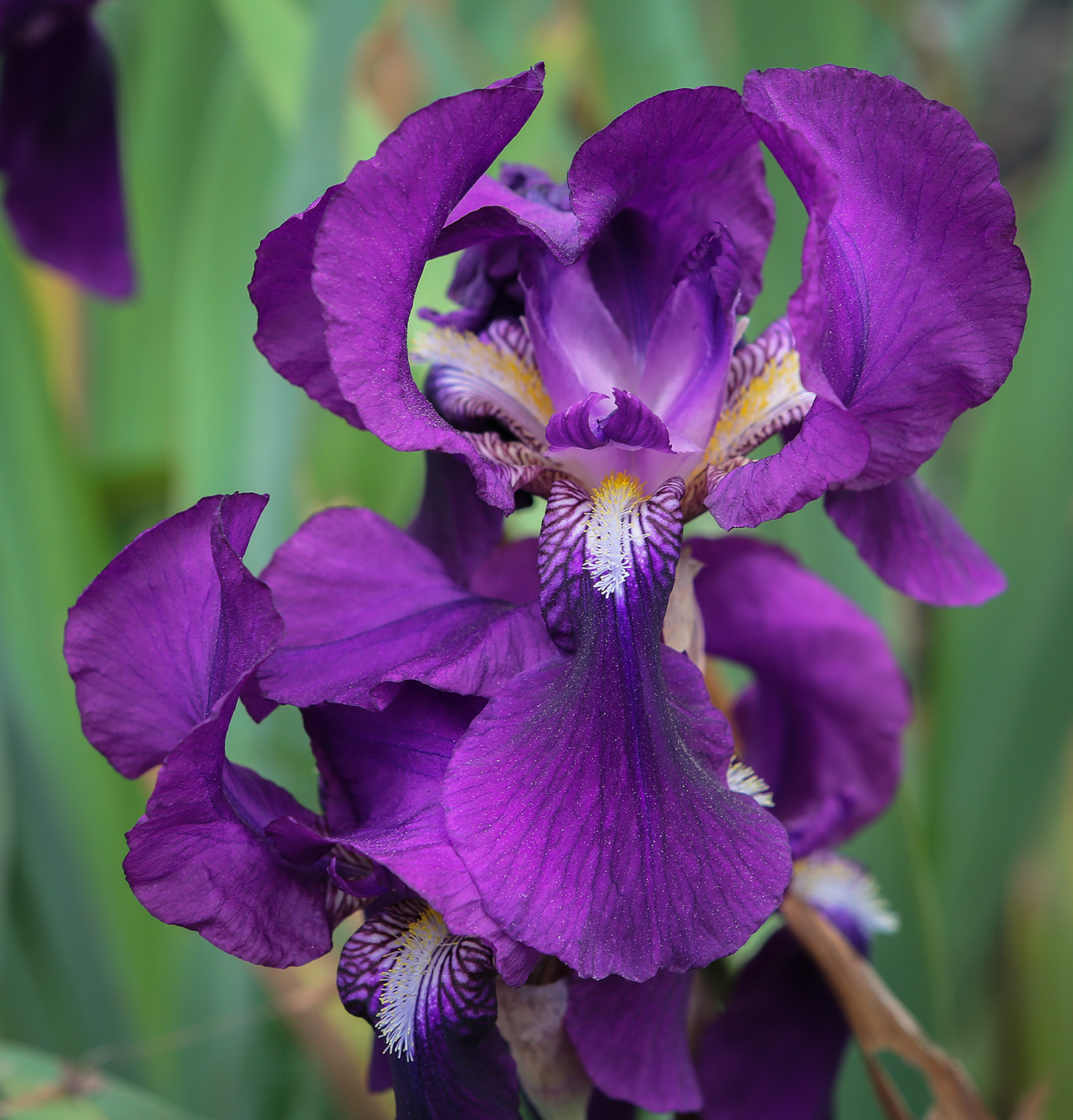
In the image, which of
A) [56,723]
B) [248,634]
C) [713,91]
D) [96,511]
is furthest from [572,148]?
[248,634]

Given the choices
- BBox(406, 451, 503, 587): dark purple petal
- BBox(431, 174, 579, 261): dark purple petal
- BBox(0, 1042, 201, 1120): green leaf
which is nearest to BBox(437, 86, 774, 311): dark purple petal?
BBox(431, 174, 579, 261): dark purple petal

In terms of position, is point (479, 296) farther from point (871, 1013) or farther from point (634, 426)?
point (871, 1013)

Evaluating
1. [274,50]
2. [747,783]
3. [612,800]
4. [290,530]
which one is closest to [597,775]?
[612,800]

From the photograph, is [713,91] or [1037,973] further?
[1037,973]

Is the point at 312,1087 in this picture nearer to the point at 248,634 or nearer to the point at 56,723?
the point at 56,723

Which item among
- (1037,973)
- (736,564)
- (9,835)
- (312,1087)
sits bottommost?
(1037,973)

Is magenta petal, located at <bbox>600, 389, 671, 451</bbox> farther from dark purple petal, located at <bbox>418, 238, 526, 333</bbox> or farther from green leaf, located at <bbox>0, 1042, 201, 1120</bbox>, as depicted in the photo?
green leaf, located at <bbox>0, 1042, 201, 1120</bbox>
